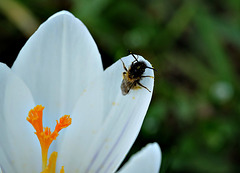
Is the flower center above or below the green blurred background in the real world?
above

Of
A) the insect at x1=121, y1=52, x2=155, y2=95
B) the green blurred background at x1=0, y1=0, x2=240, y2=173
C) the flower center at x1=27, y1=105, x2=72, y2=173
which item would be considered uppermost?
the insect at x1=121, y1=52, x2=155, y2=95

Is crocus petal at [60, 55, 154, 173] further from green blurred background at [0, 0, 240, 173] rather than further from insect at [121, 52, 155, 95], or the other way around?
green blurred background at [0, 0, 240, 173]

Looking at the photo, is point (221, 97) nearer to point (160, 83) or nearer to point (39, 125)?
point (160, 83)

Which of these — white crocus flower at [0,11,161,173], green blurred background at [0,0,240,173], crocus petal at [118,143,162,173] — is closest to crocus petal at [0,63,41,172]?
white crocus flower at [0,11,161,173]

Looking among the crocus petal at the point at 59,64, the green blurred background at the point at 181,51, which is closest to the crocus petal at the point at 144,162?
the crocus petal at the point at 59,64

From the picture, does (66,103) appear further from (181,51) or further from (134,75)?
(181,51)

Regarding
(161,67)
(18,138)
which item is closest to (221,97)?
(161,67)

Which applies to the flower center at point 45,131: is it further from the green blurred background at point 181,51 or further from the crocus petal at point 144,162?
the green blurred background at point 181,51
